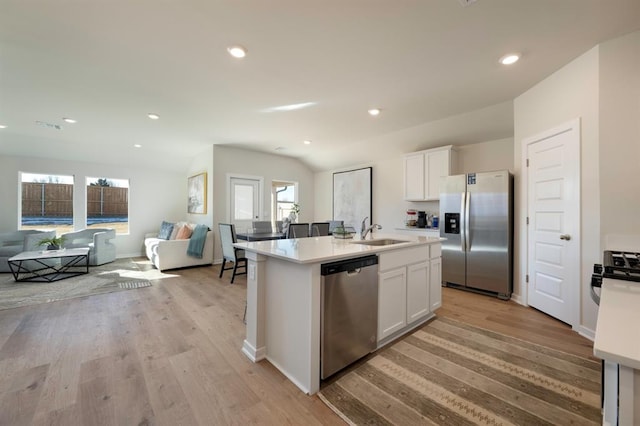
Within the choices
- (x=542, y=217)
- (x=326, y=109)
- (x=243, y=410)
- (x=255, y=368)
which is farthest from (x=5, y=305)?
(x=542, y=217)

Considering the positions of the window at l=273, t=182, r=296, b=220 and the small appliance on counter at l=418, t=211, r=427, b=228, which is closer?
the small appliance on counter at l=418, t=211, r=427, b=228

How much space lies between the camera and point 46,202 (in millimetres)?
5734

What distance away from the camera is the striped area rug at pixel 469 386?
4.87ft

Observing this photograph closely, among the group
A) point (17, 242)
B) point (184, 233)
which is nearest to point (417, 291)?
point (184, 233)

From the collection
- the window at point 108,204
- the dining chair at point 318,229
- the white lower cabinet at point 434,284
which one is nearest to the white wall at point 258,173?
the dining chair at point 318,229

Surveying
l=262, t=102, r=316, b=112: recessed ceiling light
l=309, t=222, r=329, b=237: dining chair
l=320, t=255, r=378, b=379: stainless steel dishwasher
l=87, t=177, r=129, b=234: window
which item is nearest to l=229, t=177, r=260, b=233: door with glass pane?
l=309, t=222, r=329, b=237: dining chair

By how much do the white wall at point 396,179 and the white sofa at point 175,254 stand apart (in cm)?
318

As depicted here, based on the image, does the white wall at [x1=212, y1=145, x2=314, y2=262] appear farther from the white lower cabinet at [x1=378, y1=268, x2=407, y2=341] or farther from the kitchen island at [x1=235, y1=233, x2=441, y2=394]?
the white lower cabinet at [x1=378, y1=268, x2=407, y2=341]

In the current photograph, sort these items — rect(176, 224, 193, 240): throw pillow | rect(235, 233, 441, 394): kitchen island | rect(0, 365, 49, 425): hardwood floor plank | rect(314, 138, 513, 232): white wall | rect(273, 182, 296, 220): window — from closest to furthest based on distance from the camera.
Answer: rect(0, 365, 49, 425): hardwood floor plank
rect(235, 233, 441, 394): kitchen island
rect(314, 138, 513, 232): white wall
rect(176, 224, 193, 240): throw pillow
rect(273, 182, 296, 220): window

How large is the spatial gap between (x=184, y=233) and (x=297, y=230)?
9.46 feet

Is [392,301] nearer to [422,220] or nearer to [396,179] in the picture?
[422,220]

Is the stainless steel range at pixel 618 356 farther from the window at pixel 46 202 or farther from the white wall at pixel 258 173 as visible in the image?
the window at pixel 46 202

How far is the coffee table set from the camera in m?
4.16

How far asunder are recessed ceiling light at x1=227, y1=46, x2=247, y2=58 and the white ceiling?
0.06m
